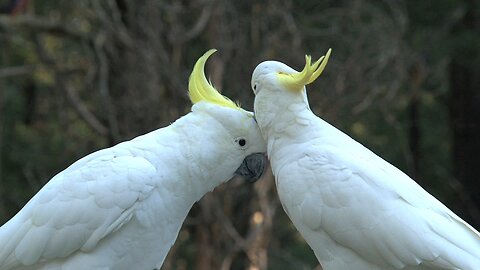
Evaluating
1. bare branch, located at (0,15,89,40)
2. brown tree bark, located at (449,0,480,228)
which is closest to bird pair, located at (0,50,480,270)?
bare branch, located at (0,15,89,40)

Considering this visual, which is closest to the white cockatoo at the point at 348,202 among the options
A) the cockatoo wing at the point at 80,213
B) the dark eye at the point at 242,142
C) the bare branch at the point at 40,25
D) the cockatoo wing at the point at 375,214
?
the cockatoo wing at the point at 375,214

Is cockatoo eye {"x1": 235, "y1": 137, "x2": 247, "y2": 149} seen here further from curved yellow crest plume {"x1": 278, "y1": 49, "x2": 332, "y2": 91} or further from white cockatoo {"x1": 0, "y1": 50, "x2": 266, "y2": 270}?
curved yellow crest plume {"x1": 278, "y1": 49, "x2": 332, "y2": 91}

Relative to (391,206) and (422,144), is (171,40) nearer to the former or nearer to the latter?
(391,206)

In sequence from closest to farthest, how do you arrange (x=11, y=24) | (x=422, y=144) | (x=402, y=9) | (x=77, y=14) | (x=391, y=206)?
(x=391, y=206), (x=11, y=24), (x=402, y=9), (x=77, y=14), (x=422, y=144)

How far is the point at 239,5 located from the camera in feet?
21.9

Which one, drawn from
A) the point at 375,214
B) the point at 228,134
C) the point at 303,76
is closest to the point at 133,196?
the point at 228,134

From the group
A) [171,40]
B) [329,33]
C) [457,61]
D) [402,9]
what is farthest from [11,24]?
[457,61]

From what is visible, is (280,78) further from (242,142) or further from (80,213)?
(80,213)

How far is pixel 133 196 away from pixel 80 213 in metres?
0.23

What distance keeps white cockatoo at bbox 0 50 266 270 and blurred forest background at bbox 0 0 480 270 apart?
2.75 m

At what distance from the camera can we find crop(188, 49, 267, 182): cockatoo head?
11.1 feet

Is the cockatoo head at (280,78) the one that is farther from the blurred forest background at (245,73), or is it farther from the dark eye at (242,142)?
the blurred forest background at (245,73)

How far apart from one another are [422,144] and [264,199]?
15.2ft

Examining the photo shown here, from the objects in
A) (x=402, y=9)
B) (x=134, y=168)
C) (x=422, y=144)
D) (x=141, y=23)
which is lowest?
(x=422, y=144)
